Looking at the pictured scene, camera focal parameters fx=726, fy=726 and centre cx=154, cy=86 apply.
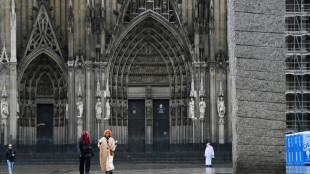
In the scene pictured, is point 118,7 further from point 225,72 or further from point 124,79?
point 225,72

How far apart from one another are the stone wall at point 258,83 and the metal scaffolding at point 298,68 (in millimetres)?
30185

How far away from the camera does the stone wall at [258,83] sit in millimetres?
15828

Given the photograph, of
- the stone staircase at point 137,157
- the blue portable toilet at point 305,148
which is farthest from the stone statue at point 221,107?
the blue portable toilet at point 305,148

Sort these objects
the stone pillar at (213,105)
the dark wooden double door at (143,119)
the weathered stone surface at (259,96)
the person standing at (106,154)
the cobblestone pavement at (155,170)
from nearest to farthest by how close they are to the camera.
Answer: the weathered stone surface at (259,96)
the person standing at (106,154)
the cobblestone pavement at (155,170)
the stone pillar at (213,105)
the dark wooden double door at (143,119)

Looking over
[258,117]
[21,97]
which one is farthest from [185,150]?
[258,117]

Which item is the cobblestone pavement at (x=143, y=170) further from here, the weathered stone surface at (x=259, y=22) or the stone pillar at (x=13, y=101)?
the weathered stone surface at (x=259, y=22)

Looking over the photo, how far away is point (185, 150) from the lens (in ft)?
148

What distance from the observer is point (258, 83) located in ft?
52.0

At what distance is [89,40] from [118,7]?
3.14 meters

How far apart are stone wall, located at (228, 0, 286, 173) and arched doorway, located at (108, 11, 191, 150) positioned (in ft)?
98.4

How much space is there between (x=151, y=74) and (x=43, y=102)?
24.1 ft

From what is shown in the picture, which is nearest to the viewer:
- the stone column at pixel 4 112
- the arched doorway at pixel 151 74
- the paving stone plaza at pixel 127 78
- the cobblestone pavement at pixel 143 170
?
the cobblestone pavement at pixel 143 170

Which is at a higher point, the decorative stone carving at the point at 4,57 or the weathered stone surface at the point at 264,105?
the decorative stone carving at the point at 4,57

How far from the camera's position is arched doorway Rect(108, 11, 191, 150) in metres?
46.4
